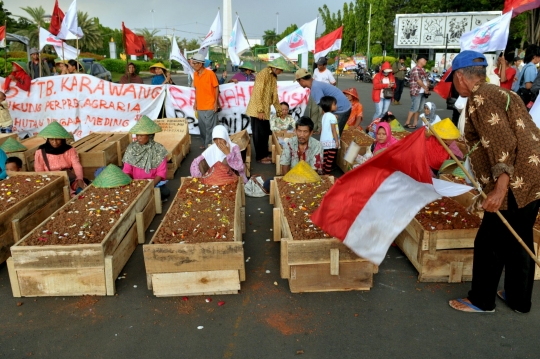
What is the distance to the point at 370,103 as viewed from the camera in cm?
1864

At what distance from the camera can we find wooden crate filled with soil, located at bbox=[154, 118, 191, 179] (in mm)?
8078

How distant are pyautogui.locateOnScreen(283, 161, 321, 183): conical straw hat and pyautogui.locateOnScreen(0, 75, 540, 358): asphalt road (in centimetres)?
173

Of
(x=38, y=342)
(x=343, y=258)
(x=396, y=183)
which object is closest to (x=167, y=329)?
(x=38, y=342)

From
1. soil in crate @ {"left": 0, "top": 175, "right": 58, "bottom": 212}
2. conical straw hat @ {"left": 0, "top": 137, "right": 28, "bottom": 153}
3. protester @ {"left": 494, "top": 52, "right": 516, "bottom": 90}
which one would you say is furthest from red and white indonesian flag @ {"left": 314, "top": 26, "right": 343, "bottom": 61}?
soil in crate @ {"left": 0, "top": 175, "right": 58, "bottom": 212}

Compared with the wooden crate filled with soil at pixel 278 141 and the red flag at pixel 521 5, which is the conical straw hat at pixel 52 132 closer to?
the wooden crate filled with soil at pixel 278 141

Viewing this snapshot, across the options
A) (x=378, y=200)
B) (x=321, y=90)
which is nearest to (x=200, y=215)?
(x=378, y=200)

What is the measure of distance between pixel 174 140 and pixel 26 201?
175 inches

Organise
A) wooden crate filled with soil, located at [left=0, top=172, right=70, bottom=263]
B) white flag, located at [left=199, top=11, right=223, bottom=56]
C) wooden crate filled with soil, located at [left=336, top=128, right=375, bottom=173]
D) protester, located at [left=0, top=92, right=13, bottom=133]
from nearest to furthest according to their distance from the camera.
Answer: wooden crate filled with soil, located at [left=0, top=172, right=70, bottom=263]
wooden crate filled with soil, located at [left=336, top=128, right=375, bottom=173]
protester, located at [left=0, top=92, right=13, bottom=133]
white flag, located at [left=199, top=11, right=223, bottom=56]

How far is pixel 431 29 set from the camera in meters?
38.2

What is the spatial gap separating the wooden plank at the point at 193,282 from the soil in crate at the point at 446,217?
1.94 meters

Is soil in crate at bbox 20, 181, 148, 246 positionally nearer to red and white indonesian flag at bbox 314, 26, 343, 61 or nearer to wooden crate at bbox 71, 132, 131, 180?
wooden crate at bbox 71, 132, 131, 180

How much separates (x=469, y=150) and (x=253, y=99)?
218 inches

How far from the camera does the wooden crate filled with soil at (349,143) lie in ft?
25.9

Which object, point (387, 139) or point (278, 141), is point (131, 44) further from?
point (387, 139)
